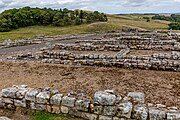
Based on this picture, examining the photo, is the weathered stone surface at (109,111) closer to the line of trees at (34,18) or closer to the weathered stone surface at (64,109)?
the weathered stone surface at (64,109)

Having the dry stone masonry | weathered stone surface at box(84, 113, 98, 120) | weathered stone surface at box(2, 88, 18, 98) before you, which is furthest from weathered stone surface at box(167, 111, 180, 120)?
the dry stone masonry

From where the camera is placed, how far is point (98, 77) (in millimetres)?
16906

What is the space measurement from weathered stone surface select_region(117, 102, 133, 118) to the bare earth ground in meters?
2.85

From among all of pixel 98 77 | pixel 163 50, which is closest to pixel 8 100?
pixel 98 77

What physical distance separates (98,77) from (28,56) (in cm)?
971

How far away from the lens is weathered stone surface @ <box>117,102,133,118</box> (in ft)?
32.7

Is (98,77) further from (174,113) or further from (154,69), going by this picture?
(174,113)

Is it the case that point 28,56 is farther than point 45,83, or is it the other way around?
point 28,56

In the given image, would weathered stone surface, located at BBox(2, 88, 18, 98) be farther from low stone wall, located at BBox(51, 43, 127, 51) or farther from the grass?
low stone wall, located at BBox(51, 43, 127, 51)

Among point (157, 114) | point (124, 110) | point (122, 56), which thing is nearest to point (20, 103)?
point (124, 110)

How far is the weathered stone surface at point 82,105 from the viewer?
10683 mm

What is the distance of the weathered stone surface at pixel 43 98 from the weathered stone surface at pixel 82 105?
1.42m

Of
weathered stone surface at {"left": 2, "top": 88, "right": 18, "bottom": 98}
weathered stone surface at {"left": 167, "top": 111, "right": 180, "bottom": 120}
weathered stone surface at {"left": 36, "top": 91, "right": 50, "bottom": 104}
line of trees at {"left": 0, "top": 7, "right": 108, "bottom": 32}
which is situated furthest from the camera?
line of trees at {"left": 0, "top": 7, "right": 108, "bottom": 32}

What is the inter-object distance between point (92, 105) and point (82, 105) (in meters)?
0.44
